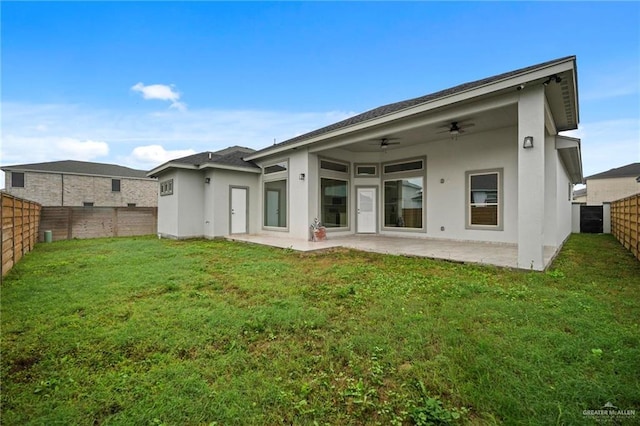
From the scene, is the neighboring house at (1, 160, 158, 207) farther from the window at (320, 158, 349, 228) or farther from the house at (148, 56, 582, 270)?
the window at (320, 158, 349, 228)

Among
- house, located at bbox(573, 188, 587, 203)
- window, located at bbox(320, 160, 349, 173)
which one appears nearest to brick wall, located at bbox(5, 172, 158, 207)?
window, located at bbox(320, 160, 349, 173)

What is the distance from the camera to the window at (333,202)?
932 centimetres

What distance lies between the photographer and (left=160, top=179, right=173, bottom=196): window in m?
10.8

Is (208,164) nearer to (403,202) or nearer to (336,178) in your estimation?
(336,178)

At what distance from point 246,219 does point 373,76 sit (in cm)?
810

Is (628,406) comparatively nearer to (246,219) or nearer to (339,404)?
(339,404)

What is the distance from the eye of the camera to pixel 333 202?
9633mm

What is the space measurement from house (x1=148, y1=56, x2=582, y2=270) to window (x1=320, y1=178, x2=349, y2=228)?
4cm

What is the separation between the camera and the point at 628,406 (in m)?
1.57

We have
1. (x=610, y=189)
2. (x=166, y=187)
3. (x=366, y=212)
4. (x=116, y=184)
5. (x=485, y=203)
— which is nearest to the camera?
(x=485, y=203)

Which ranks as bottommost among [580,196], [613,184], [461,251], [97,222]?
[461,251]

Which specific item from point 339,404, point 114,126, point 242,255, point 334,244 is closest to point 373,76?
point 334,244

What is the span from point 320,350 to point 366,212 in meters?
8.18

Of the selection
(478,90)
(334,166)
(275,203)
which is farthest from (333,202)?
(478,90)
